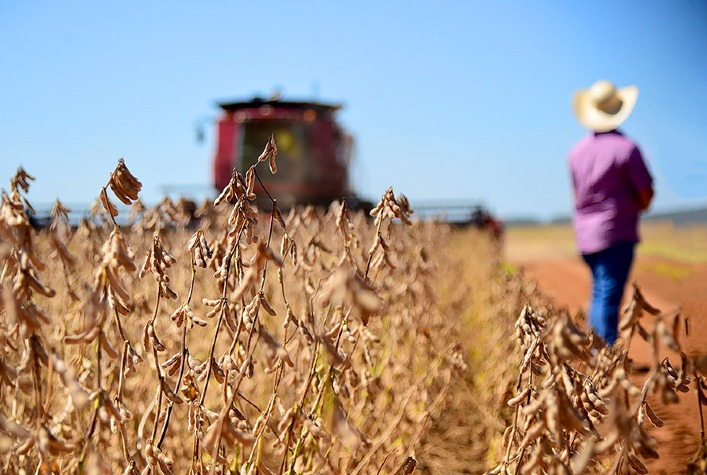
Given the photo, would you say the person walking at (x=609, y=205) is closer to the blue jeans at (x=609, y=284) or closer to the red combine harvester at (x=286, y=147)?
the blue jeans at (x=609, y=284)

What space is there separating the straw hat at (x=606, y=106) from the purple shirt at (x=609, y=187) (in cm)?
9

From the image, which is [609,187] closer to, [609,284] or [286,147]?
[609,284]

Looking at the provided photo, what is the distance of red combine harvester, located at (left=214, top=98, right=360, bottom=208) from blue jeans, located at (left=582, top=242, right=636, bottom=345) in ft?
24.1

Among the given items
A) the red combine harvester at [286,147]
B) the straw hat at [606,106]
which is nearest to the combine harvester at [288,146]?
the red combine harvester at [286,147]

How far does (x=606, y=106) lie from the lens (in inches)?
182

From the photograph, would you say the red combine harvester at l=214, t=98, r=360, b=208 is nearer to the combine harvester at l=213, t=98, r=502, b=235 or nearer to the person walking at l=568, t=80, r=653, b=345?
the combine harvester at l=213, t=98, r=502, b=235

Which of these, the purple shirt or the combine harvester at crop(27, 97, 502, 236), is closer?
the purple shirt

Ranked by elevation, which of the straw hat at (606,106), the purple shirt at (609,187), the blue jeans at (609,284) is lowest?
the blue jeans at (609,284)

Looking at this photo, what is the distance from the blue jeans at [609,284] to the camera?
4145 millimetres

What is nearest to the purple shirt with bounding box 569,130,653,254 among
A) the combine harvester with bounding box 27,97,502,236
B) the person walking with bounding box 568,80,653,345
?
the person walking with bounding box 568,80,653,345

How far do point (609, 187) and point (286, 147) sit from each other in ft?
26.6

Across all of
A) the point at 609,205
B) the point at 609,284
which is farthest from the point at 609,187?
the point at 609,284

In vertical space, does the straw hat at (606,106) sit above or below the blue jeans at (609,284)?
above

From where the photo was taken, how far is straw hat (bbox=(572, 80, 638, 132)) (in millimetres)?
4426
